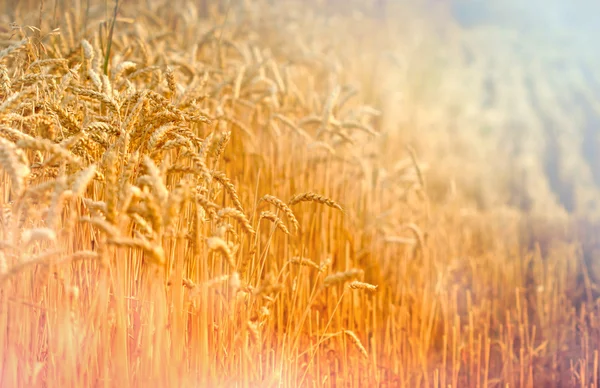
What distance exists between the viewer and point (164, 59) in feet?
7.54

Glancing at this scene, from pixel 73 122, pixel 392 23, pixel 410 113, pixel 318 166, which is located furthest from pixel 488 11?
pixel 73 122

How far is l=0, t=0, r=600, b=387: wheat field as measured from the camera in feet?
3.80

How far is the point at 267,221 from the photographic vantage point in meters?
2.22

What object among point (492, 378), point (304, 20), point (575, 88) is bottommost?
point (492, 378)

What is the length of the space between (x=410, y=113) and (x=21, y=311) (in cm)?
345

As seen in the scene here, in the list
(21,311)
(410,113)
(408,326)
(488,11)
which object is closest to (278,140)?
(408,326)

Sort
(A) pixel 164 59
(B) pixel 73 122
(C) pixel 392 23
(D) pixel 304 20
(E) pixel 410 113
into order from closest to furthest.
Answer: (B) pixel 73 122 → (A) pixel 164 59 → (E) pixel 410 113 → (D) pixel 304 20 → (C) pixel 392 23

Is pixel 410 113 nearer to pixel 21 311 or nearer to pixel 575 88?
pixel 575 88

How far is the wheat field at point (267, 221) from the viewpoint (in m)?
1.16

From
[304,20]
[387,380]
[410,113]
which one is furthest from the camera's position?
[304,20]

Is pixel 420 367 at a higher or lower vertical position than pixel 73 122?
lower

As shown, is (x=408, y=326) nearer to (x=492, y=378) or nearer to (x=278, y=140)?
(x=492, y=378)

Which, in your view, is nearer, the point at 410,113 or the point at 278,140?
the point at 278,140

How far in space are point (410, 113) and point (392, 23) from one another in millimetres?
2303
